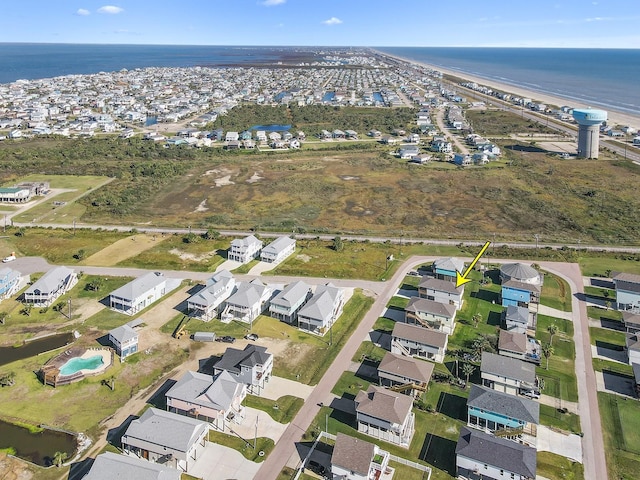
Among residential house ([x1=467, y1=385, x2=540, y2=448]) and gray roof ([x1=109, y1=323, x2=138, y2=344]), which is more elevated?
gray roof ([x1=109, y1=323, x2=138, y2=344])

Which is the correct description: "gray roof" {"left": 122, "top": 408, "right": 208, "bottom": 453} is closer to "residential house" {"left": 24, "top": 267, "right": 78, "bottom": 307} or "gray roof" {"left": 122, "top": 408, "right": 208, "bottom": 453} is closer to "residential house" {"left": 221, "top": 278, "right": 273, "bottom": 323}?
"residential house" {"left": 221, "top": 278, "right": 273, "bottom": 323}

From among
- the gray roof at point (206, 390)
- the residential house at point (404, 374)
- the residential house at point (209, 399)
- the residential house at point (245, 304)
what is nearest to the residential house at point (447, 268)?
the residential house at point (404, 374)

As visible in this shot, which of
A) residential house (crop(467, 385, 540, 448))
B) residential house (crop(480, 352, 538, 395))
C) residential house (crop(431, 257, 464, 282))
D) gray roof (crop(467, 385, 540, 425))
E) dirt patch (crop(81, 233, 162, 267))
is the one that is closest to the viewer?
residential house (crop(467, 385, 540, 448))

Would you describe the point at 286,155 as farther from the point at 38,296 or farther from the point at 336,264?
the point at 38,296

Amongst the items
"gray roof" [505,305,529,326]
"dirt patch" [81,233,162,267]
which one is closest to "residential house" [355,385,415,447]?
"gray roof" [505,305,529,326]

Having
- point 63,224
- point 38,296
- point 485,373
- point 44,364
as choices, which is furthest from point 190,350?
point 63,224

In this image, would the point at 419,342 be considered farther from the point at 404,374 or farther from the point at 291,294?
the point at 291,294

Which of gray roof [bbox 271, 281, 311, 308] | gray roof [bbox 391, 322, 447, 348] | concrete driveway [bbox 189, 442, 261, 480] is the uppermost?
gray roof [bbox 271, 281, 311, 308]
